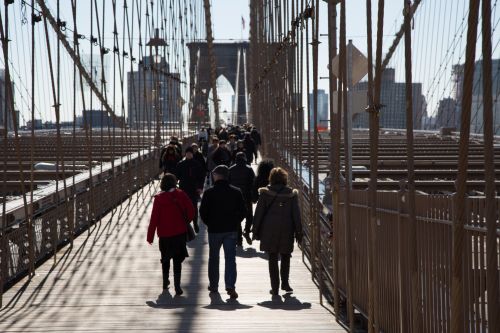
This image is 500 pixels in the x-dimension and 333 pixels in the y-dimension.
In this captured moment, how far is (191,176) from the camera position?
12.9 metres

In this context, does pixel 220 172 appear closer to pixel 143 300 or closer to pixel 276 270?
pixel 276 270

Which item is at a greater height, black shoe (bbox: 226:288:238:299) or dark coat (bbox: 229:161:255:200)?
dark coat (bbox: 229:161:255:200)

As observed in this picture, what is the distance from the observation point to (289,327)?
23.0 feet

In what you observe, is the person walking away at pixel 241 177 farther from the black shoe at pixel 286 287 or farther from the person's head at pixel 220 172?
the person's head at pixel 220 172

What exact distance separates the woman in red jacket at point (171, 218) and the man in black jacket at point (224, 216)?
0.20 m

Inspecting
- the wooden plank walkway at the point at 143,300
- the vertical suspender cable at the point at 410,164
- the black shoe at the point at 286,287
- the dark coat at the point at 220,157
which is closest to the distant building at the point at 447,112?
the dark coat at the point at 220,157

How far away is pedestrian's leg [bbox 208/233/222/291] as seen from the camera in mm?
8484

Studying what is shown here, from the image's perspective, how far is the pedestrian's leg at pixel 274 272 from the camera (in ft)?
27.7

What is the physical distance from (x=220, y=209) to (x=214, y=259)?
470 mm

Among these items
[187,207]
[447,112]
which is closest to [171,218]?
[187,207]

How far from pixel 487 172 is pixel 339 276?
4.81 meters

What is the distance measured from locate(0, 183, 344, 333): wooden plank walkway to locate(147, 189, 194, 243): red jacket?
0.55 m

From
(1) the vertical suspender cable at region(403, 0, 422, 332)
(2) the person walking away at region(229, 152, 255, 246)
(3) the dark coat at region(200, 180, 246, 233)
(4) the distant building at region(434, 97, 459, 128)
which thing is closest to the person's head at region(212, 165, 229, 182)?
(3) the dark coat at region(200, 180, 246, 233)

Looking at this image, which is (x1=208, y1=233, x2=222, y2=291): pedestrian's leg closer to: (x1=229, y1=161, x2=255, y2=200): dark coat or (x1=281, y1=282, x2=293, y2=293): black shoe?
(x1=281, y1=282, x2=293, y2=293): black shoe
